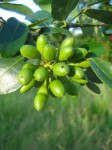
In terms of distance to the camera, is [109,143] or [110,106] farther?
[110,106]

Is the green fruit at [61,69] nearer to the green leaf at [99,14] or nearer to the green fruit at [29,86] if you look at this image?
the green fruit at [29,86]

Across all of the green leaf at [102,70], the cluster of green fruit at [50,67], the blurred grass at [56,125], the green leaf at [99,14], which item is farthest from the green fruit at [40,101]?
the blurred grass at [56,125]

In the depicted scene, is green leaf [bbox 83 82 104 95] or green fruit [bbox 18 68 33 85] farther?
green leaf [bbox 83 82 104 95]

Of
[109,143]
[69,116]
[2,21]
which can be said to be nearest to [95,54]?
[2,21]

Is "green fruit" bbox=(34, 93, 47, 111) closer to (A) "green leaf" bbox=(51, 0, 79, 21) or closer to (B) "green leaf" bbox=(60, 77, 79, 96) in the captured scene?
(B) "green leaf" bbox=(60, 77, 79, 96)

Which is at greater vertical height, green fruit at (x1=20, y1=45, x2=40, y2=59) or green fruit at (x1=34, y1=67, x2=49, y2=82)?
green fruit at (x1=20, y1=45, x2=40, y2=59)

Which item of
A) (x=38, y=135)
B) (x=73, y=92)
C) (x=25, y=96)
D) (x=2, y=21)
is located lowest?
(x=25, y=96)

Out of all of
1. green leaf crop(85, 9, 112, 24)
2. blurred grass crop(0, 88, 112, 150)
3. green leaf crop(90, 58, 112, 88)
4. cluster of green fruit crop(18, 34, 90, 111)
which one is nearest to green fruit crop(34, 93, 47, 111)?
→ cluster of green fruit crop(18, 34, 90, 111)

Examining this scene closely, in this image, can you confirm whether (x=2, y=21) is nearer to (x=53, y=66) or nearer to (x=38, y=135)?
(x=53, y=66)
